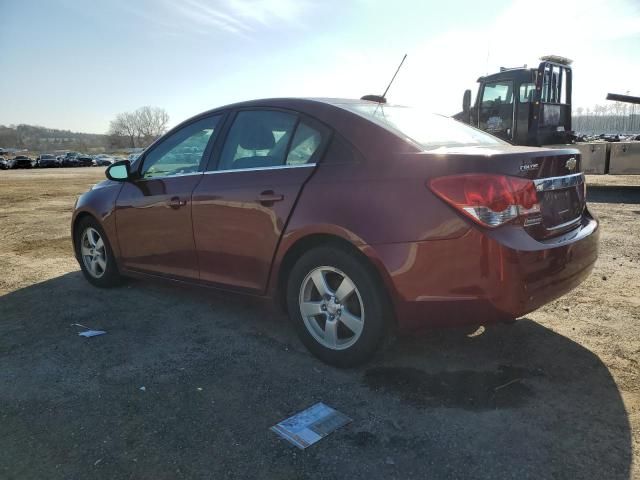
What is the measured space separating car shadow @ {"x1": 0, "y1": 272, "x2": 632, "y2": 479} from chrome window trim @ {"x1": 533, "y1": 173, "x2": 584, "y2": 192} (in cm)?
111

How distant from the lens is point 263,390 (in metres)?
2.91

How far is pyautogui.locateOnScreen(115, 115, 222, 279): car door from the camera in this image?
156 inches

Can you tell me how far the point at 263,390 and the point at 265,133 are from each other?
Answer: 180 centimetres

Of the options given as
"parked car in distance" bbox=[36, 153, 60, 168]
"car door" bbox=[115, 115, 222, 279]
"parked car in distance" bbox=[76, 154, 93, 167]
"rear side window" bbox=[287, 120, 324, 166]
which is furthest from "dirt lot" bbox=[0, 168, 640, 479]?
"parked car in distance" bbox=[76, 154, 93, 167]

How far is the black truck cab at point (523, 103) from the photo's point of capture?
1192 centimetres

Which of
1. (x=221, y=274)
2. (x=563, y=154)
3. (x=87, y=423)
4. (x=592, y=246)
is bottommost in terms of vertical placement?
(x=87, y=423)

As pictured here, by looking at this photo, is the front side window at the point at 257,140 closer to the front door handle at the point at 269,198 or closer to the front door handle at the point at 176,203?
the front door handle at the point at 269,198

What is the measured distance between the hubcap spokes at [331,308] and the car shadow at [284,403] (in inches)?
8.2

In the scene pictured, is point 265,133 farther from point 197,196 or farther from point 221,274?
point 221,274

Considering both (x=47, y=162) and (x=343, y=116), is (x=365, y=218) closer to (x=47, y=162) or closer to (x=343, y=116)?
(x=343, y=116)

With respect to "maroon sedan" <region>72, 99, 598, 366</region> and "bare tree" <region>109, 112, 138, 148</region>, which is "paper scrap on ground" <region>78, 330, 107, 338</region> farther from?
"bare tree" <region>109, 112, 138, 148</region>

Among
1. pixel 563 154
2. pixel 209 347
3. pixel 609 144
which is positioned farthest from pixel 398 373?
pixel 609 144

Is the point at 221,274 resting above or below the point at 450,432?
above

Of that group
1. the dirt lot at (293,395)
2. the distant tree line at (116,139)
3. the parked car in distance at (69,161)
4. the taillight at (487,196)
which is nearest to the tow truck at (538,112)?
the dirt lot at (293,395)
